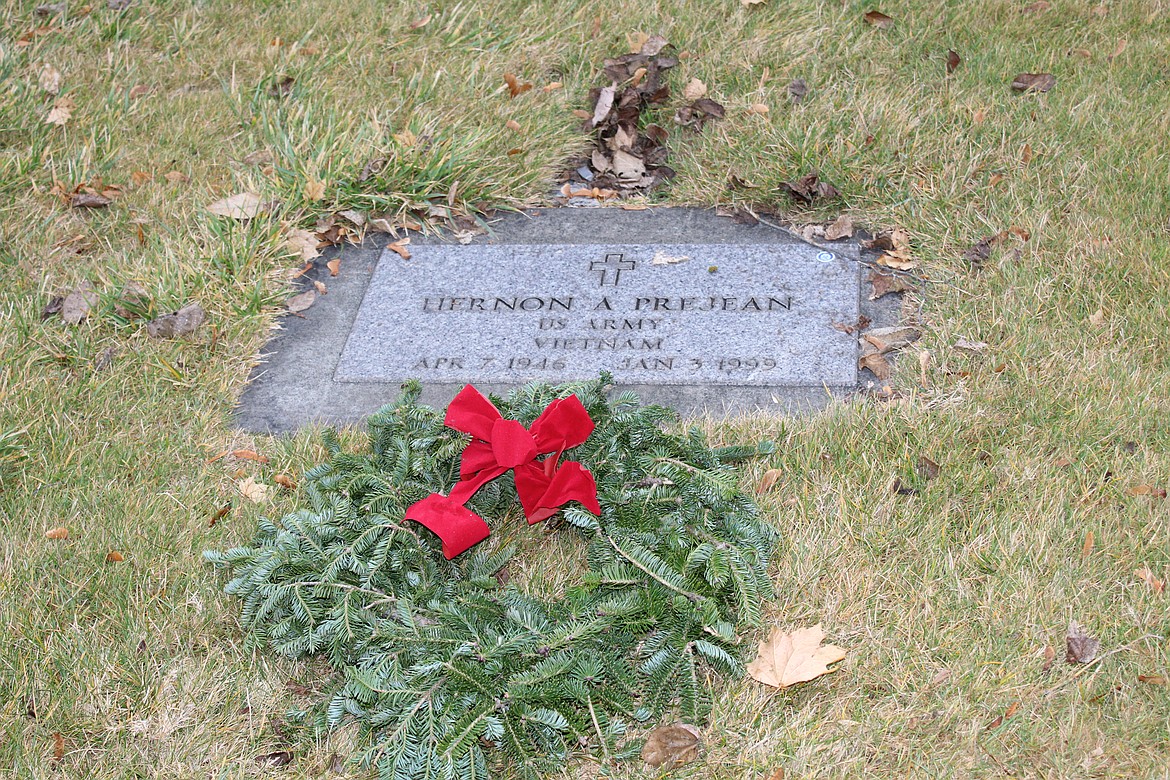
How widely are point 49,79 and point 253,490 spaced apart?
2897 millimetres

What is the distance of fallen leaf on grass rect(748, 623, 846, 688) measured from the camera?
250 centimetres

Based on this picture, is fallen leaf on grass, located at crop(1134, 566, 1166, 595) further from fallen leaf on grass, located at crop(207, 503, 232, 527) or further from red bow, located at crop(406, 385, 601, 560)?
fallen leaf on grass, located at crop(207, 503, 232, 527)

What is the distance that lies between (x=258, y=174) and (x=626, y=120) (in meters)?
1.57

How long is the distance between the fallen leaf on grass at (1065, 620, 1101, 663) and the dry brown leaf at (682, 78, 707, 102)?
2950 mm

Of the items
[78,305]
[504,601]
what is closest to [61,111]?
[78,305]

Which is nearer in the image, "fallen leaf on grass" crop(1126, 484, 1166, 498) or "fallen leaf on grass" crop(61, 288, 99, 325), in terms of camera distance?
"fallen leaf on grass" crop(1126, 484, 1166, 498)

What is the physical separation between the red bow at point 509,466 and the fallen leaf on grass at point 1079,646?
3.72 feet

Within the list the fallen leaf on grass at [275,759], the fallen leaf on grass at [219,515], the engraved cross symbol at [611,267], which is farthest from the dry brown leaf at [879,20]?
the fallen leaf on grass at [275,759]

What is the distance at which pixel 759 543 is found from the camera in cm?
275

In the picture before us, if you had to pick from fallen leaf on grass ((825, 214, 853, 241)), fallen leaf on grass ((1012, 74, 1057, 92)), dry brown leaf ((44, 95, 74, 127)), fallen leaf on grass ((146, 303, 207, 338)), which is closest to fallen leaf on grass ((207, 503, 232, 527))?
fallen leaf on grass ((146, 303, 207, 338))

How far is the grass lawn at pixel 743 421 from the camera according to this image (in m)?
2.48

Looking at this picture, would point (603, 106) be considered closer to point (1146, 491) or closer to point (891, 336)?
point (891, 336)

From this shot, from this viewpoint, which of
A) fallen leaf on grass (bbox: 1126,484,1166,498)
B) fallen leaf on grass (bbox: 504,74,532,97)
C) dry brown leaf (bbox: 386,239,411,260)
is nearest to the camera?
fallen leaf on grass (bbox: 1126,484,1166,498)

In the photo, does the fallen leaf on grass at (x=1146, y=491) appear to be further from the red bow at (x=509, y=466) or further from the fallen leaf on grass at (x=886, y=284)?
the red bow at (x=509, y=466)
